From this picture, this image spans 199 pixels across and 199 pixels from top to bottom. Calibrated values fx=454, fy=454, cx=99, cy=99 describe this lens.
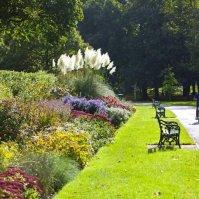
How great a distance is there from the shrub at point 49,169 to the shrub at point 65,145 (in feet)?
2.96

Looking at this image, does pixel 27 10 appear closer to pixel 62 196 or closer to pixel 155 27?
pixel 62 196

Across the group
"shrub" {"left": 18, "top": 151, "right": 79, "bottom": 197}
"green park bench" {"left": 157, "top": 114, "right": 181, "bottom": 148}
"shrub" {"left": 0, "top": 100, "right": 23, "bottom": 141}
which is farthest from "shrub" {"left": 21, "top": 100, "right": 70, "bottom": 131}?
"shrub" {"left": 18, "top": 151, "right": 79, "bottom": 197}

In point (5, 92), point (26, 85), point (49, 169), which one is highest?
point (26, 85)

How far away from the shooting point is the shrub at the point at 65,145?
32.7 ft

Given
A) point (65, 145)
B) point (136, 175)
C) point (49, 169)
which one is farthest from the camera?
point (65, 145)

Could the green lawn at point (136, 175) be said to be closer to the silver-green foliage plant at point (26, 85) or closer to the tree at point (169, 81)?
the silver-green foliage plant at point (26, 85)

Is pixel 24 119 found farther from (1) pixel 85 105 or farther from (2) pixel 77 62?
(2) pixel 77 62

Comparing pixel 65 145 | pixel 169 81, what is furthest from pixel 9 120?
pixel 169 81

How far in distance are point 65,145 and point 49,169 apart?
2.25m

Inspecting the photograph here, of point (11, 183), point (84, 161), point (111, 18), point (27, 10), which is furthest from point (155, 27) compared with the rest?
point (11, 183)

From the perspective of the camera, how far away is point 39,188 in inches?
280

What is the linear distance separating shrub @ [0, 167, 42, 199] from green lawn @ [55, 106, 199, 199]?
1.97ft

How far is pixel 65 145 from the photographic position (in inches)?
400

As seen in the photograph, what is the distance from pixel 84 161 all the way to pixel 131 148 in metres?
2.95
